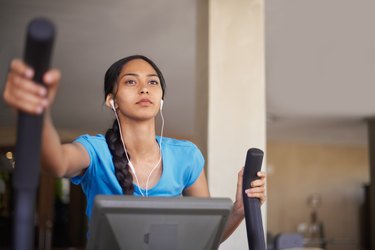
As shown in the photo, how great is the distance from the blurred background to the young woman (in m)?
0.23

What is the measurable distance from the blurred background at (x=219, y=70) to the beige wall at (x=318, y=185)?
489mm

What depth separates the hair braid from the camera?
141cm

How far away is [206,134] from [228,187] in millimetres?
320

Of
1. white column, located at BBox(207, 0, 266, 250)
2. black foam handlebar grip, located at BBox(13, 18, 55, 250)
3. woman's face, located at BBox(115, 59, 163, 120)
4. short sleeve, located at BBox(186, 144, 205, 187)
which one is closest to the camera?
black foam handlebar grip, located at BBox(13, 18, 55, 250)

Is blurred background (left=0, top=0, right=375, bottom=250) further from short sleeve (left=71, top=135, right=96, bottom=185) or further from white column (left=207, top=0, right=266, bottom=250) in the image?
short sleeve (left=71, top=135, right=96, bottom=185)

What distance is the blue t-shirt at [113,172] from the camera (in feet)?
4.67

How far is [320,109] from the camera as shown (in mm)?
7852

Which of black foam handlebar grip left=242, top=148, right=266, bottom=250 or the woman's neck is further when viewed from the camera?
the woman's neck

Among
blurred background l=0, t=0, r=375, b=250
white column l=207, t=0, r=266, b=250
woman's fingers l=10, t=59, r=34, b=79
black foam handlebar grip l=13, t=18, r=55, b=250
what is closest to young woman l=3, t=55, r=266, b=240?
blurred background l=0, t=0, r=375, b=250

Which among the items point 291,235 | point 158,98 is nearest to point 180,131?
point 291,235

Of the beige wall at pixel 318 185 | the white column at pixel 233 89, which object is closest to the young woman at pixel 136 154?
the white column at pixel 233 89

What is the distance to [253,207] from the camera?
1379 millimetres

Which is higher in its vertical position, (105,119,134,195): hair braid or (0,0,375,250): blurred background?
(0,0,375,250): blurred background

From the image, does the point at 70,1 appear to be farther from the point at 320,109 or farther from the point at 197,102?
the point at 320,109
